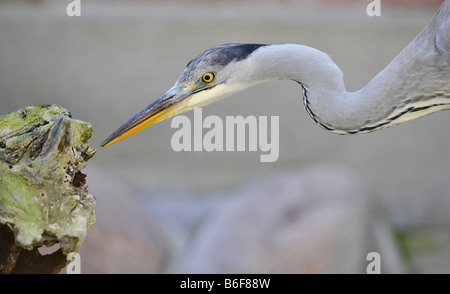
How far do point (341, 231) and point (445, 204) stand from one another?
1.46 metres

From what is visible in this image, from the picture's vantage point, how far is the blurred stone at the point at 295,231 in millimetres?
2500

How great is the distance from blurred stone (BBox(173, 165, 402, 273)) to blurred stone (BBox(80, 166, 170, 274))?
0.55 ft

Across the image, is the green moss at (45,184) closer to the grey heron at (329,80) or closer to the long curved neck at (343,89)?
A: the grey heron at (329,80)

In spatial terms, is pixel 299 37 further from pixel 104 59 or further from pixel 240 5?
pixel 104 59

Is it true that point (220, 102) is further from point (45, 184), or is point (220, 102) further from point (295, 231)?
point (45, 184)

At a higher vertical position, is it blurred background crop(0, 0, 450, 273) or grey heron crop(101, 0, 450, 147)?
blurred background crop(0, 0, 450, 273)

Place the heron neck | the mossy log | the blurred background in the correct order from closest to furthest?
1. the mossy log
2. the heron neck
3. the blurred background

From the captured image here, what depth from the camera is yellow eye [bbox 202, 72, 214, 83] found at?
5.03ft

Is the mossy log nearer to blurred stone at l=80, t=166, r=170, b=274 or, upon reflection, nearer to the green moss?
the green moss

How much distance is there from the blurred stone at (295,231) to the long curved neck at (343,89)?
3.51 feet

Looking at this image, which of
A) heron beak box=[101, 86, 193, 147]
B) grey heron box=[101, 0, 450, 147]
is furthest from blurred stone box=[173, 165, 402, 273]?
heron beak box=[101, 86, 193, 147]

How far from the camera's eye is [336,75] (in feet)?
4.97

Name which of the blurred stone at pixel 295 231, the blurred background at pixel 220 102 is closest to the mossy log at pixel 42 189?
the blurred stone at pixel 295 231
